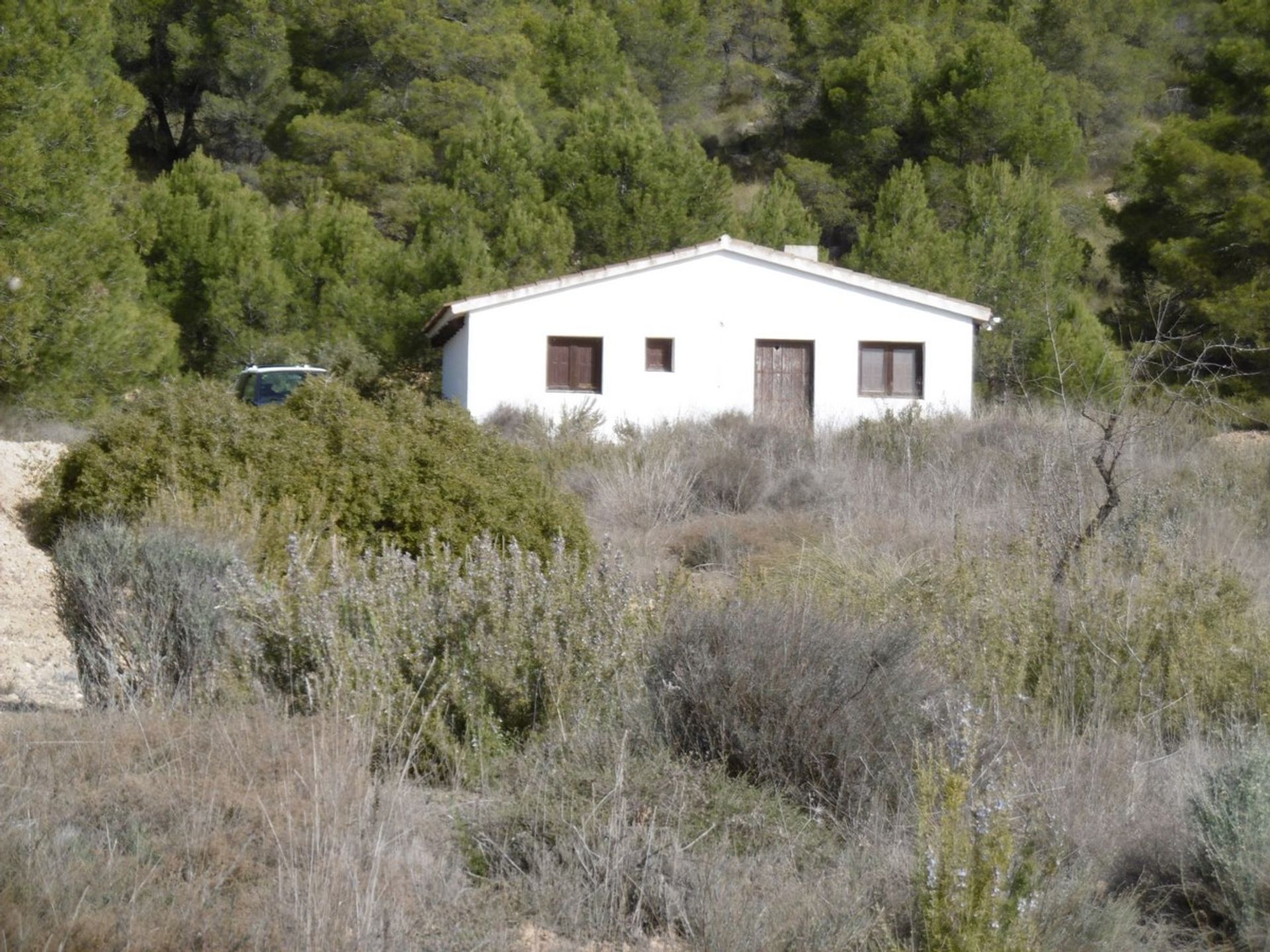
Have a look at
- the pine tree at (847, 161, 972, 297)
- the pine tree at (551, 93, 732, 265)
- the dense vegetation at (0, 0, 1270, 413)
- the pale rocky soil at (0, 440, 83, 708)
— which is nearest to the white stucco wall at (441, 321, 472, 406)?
the dense vegetation at (0, 0, 1270, 413)

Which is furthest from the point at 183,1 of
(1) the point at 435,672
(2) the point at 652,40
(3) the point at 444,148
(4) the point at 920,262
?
(1) the point at 435,672

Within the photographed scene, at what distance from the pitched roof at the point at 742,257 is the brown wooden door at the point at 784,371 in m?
1.37

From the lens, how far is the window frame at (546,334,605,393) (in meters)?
24.7

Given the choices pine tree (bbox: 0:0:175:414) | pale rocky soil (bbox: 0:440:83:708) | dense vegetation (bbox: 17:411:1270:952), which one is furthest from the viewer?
pine tree (bbox: 0:0:175:414)

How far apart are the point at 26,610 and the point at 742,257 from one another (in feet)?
53.5

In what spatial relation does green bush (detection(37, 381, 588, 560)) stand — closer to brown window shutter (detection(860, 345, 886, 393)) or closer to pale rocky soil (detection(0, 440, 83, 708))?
pale rocky soil (detection(0, 440, 83, 708))

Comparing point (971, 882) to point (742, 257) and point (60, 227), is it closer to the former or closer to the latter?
point (60, 227)

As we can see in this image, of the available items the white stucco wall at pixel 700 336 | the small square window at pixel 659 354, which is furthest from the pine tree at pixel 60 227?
the small square window at pixel 659 354

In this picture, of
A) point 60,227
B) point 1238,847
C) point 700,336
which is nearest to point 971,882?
point 1238,847

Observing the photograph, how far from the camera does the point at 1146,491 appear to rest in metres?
11.8

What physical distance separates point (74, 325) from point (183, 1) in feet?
85.3

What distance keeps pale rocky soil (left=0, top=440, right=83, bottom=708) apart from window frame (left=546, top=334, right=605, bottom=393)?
9.85 meters

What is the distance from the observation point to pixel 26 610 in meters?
11.0

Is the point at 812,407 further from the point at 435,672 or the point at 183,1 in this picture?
the point at 183,1
